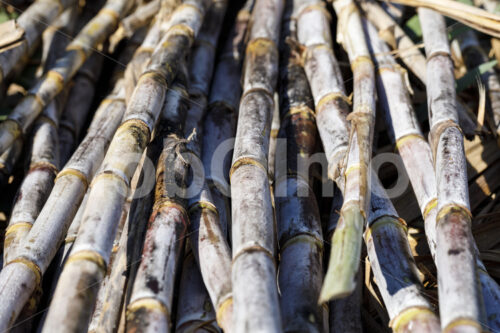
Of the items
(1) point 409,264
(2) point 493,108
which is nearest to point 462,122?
(2) point 493,108

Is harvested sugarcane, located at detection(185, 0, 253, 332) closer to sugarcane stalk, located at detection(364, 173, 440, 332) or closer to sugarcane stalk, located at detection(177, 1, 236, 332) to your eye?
sugarcane stalk, located at detection(177, 1, 236, 332)

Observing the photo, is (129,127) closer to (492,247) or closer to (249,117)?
(249,117)

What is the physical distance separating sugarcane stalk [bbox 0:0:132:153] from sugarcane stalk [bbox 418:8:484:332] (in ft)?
4.49

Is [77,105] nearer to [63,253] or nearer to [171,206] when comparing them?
[63,253]

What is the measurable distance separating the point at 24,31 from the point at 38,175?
0.60 metres

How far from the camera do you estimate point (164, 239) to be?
1.46m

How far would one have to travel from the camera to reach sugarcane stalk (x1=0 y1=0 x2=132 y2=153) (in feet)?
6.52

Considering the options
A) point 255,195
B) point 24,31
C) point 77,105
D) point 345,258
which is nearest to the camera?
point 345,258

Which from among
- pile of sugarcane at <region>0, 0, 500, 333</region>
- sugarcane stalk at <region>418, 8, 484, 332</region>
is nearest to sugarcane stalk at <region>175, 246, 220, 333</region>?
pile of sugarcane at <region>0, 0, 500, 333</region>

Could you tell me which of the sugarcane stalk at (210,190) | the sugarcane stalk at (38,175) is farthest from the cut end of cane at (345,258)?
the sugarcane stalk at (38,175)

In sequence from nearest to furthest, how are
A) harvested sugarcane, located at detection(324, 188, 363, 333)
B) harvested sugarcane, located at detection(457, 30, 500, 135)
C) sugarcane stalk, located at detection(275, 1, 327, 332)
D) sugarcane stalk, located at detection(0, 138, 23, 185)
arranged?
sugarcane stalk, located at detection(275, 1, 327, 332)
harvested sugarcane, located at detection(324, 188, 363, 333)
sugarcane stalk, located at detection(0, 138, 23, 185)
harvested sugarcane, located at detection(457, 30, 500, 135)

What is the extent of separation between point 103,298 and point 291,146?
0.78 m

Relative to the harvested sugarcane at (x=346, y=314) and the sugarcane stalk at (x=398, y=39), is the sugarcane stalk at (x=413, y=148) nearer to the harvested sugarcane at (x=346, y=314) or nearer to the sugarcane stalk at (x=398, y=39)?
the sugarcane stalk at (x=398, y=39)

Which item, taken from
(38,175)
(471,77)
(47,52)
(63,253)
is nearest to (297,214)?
(63,253)
